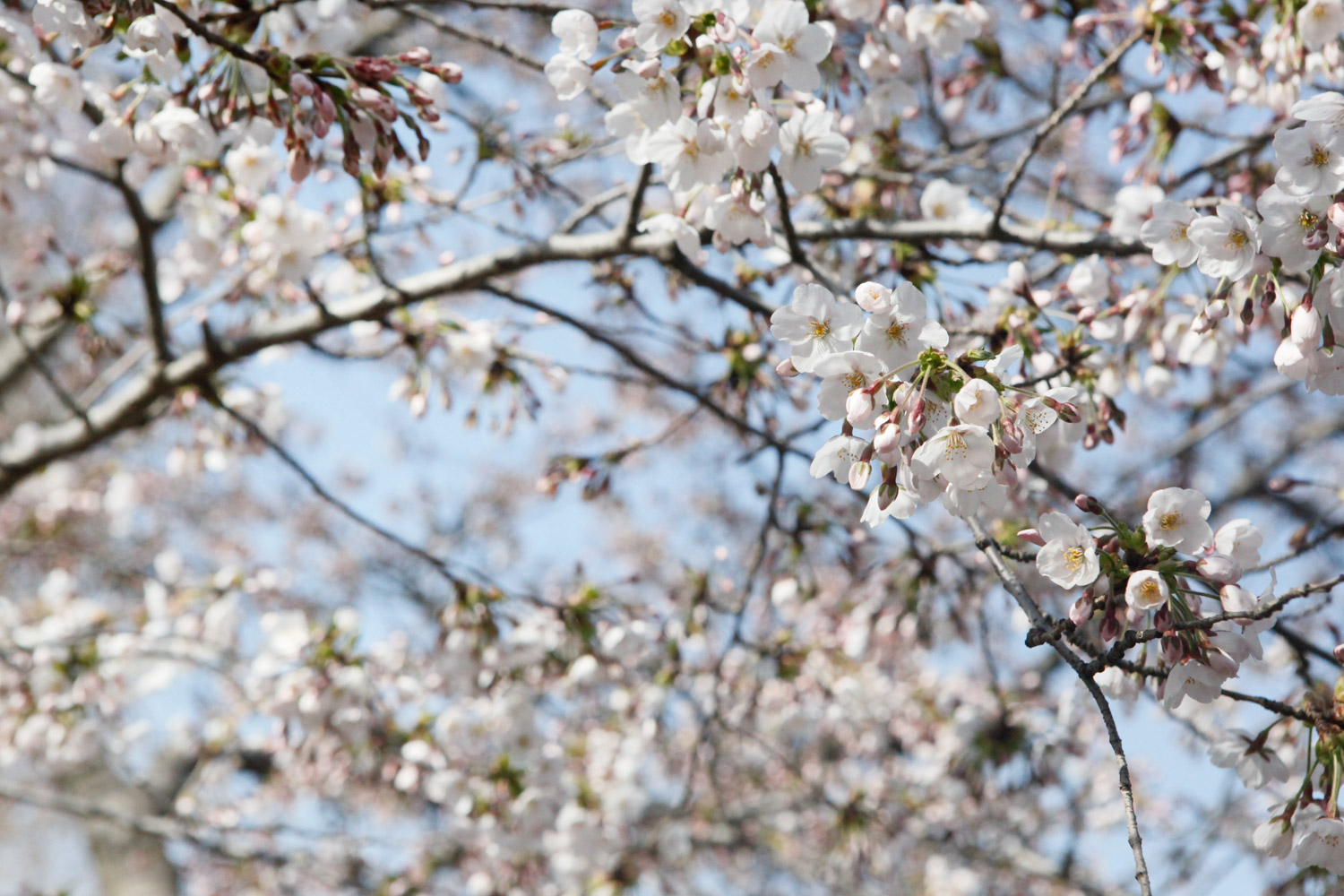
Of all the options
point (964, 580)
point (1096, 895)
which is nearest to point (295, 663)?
point (964, 580)

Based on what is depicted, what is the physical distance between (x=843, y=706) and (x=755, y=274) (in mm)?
2773

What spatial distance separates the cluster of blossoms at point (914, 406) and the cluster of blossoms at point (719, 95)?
382mm

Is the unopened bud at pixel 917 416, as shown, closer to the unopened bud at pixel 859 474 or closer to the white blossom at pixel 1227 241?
the unopened bud at pixel 859 474

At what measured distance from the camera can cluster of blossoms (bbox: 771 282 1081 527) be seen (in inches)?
53.2

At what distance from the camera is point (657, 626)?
3.28 m

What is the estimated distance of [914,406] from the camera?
1361mm

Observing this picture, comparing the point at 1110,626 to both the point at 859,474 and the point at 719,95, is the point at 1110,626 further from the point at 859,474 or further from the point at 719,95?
the point at 719,95

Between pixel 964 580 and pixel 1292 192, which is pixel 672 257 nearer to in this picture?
pixel 1292 192

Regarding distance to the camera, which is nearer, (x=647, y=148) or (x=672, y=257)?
(x=647, y=148)

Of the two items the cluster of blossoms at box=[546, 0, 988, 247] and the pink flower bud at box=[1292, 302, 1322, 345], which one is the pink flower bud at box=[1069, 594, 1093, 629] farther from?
the cluster of blossoms at box=[546, 0, 988, 247]

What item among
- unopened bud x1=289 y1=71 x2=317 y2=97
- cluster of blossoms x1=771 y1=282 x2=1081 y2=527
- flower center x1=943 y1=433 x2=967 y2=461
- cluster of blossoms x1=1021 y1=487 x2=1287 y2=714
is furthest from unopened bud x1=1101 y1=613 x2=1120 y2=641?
unopened bud x1=289 y1=71 x2=317 y2=97

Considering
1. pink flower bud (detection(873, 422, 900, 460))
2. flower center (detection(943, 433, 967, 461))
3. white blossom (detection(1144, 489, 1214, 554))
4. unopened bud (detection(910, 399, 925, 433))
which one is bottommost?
pink flower bud (detection(873, 422, 900, 460))

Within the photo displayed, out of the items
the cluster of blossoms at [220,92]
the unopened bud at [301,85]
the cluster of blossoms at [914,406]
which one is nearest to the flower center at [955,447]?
the cluster of blossoms at [914,406]

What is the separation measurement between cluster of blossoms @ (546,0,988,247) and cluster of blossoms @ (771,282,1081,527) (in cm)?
38
